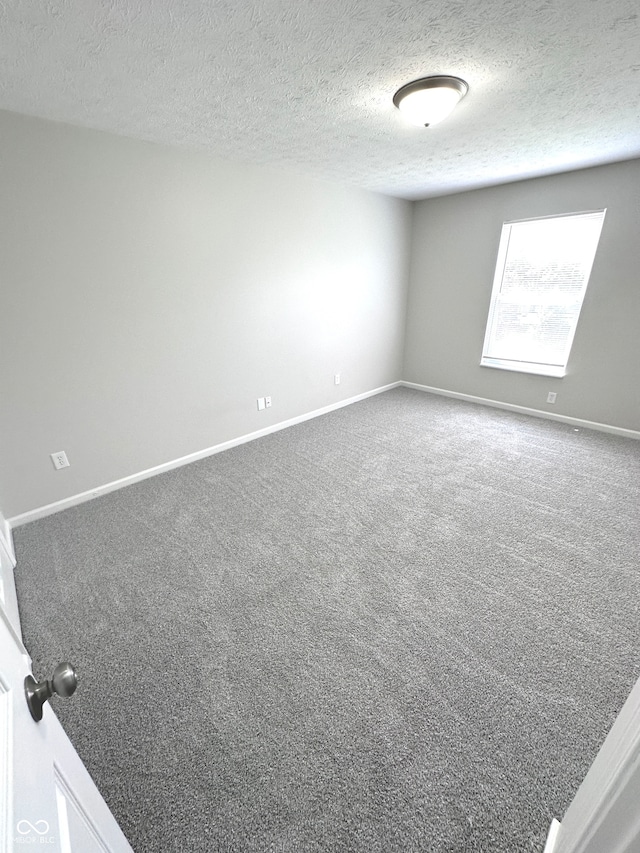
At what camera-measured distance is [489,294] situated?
3.88m

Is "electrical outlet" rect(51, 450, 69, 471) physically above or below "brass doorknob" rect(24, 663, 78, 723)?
below

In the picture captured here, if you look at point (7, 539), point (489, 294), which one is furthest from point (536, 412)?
point (7, 539)

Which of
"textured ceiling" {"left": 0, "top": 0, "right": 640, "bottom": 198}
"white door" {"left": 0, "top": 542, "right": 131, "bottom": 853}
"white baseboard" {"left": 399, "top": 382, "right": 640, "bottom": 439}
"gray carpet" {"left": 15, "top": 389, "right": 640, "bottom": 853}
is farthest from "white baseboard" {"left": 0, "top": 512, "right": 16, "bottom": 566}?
"white baseboard" {"left": 399, "top": 382, "right": 640, "bottom": 439}

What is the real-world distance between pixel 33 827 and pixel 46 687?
0.18 meters

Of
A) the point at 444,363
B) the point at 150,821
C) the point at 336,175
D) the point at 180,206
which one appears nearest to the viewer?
the point at 150,821

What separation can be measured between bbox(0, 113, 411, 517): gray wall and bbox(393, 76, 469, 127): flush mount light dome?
1.52 m

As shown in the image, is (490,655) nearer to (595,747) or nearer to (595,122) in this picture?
(595,747)

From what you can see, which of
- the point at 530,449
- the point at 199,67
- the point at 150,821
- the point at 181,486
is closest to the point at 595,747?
the point at 150,821

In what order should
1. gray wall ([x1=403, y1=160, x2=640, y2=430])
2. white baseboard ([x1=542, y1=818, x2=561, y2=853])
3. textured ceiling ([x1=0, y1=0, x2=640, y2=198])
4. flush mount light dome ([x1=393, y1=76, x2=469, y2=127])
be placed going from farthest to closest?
gray wall ([x1=403, y1=160, x2=640, y2=430]) → flush mount light dome ([x1=393, y1=76, x2=469, y2=127]) → textured ceiling ([x1=0, y1=0, x2=640, y2=198]) → white baseboard ([x1=542, y1=818, x2=561, y2=853])

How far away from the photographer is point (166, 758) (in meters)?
1.16

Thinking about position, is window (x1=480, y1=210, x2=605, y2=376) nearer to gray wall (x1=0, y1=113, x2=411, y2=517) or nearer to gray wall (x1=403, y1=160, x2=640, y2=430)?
gray wall (x1=403, y1=160, x2=640, y2=430)

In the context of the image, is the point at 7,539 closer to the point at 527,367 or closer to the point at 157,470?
the point at 157,470

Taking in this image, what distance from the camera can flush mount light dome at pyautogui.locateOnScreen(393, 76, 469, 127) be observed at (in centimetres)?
160

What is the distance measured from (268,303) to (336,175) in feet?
4.21
